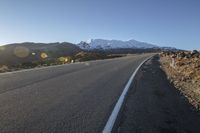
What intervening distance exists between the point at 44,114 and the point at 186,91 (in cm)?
814

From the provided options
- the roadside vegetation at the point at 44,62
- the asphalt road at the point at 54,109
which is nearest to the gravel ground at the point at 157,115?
the asphalt road at the point at 54,109

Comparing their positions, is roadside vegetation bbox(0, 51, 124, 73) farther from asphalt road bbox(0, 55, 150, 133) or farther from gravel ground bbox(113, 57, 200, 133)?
gravel ground bbox(113, 57, 200, 133)

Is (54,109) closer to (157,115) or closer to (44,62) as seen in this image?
(157,115)

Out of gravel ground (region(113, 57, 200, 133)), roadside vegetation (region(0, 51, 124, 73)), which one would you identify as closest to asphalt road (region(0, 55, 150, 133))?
gravel ground (region(113, 57, 200, 133))

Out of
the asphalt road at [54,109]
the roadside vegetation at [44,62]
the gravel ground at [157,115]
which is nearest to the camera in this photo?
the asphalt road at [54,109]

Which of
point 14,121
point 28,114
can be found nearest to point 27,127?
point 14,121

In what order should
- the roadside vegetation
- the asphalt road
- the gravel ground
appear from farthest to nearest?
the roadside vegetation
the gravel ground
the asphalt road

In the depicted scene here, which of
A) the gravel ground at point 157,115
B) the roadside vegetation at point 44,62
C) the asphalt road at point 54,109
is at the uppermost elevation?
the asphalt road at point 54,109

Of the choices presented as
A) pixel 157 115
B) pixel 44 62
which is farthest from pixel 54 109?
pixel 44 62

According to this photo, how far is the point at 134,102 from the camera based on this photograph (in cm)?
966

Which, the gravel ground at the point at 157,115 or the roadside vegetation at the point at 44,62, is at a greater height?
the gravel ground at the point at 157,115

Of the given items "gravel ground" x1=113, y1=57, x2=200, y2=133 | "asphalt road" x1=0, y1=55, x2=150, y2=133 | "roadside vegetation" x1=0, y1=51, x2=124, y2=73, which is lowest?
"roadside vegetation" x1=0, y1=51, x2=124, y2=73

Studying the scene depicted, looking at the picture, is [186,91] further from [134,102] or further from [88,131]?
[88,131]

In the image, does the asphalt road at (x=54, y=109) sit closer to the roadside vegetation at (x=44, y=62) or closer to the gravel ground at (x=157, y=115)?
the gravel ground at (x=157, y=115)
